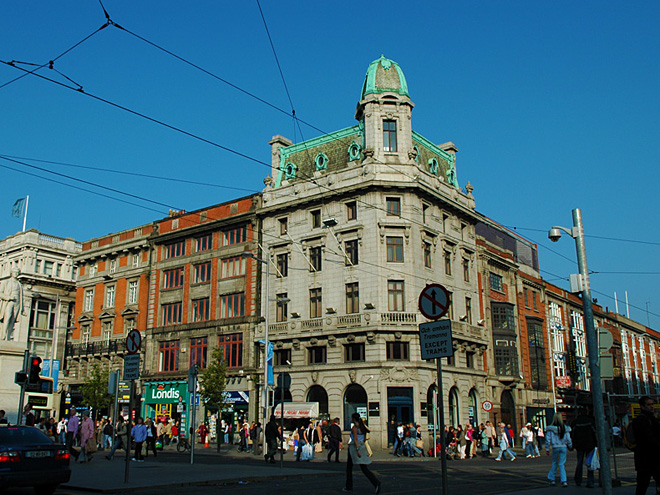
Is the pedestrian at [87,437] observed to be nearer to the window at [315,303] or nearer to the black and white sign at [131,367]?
the black and white sign at [131,367]

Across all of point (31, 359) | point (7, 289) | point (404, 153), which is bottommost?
point (31, 359)

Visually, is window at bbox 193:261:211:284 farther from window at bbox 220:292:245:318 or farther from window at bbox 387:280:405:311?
window at bbox 387:280:405:311

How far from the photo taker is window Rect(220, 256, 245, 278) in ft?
159

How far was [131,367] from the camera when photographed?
50.6 feet

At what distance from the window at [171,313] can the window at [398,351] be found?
64.3ft

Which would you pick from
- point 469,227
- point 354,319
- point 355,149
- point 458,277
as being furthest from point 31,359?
point 469,227

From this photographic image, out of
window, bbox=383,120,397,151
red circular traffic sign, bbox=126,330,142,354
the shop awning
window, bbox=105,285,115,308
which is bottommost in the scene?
the shop awning

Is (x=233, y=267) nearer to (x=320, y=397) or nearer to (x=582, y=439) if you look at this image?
(x=320, y=397)

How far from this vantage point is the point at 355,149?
148 ft

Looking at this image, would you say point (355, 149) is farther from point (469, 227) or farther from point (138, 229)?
point (138, 229)

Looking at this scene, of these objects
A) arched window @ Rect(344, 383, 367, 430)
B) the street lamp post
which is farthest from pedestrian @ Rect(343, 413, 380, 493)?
arched window @ Rect(344, 383, 367, 430)

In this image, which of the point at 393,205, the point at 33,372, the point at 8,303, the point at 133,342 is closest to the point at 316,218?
the point at 393,205

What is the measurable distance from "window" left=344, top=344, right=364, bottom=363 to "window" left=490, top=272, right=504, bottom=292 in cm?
1637

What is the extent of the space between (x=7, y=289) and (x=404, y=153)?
25817mm
